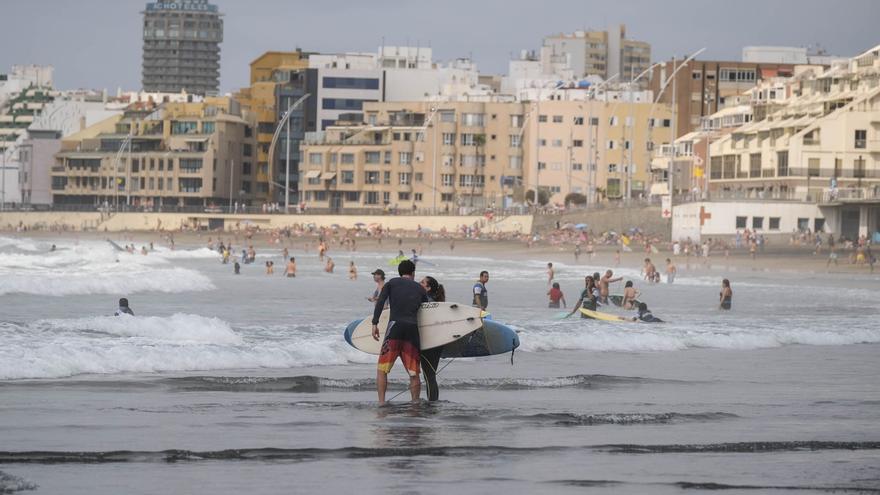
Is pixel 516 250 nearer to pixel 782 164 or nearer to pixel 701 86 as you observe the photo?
pixel 782 164

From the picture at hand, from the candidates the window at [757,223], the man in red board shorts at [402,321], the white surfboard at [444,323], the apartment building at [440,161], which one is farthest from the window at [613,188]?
the man in red board shorts at [402,321]

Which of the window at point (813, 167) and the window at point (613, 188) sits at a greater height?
the window at point (813, 167)

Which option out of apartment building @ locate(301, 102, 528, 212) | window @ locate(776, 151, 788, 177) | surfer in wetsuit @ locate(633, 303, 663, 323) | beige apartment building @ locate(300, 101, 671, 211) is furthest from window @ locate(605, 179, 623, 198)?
surfer in wetsuit @ locate(633, 303, 663, 323)

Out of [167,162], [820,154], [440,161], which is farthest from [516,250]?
[167,162]

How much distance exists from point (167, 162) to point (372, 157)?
64.5ft

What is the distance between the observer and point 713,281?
175ft

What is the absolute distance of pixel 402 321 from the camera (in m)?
13.7

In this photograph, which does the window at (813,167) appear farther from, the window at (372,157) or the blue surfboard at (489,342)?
the blue surfboard at (489,342)

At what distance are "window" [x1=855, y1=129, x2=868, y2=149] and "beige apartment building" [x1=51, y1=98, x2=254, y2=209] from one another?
54.4m

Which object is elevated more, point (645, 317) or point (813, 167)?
point (813, 167)

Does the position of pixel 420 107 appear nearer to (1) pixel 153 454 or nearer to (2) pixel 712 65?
(2) pixel 712 65

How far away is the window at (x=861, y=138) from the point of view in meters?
83.7

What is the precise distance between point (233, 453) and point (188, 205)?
115 metres

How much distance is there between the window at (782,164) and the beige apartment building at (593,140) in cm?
2705
